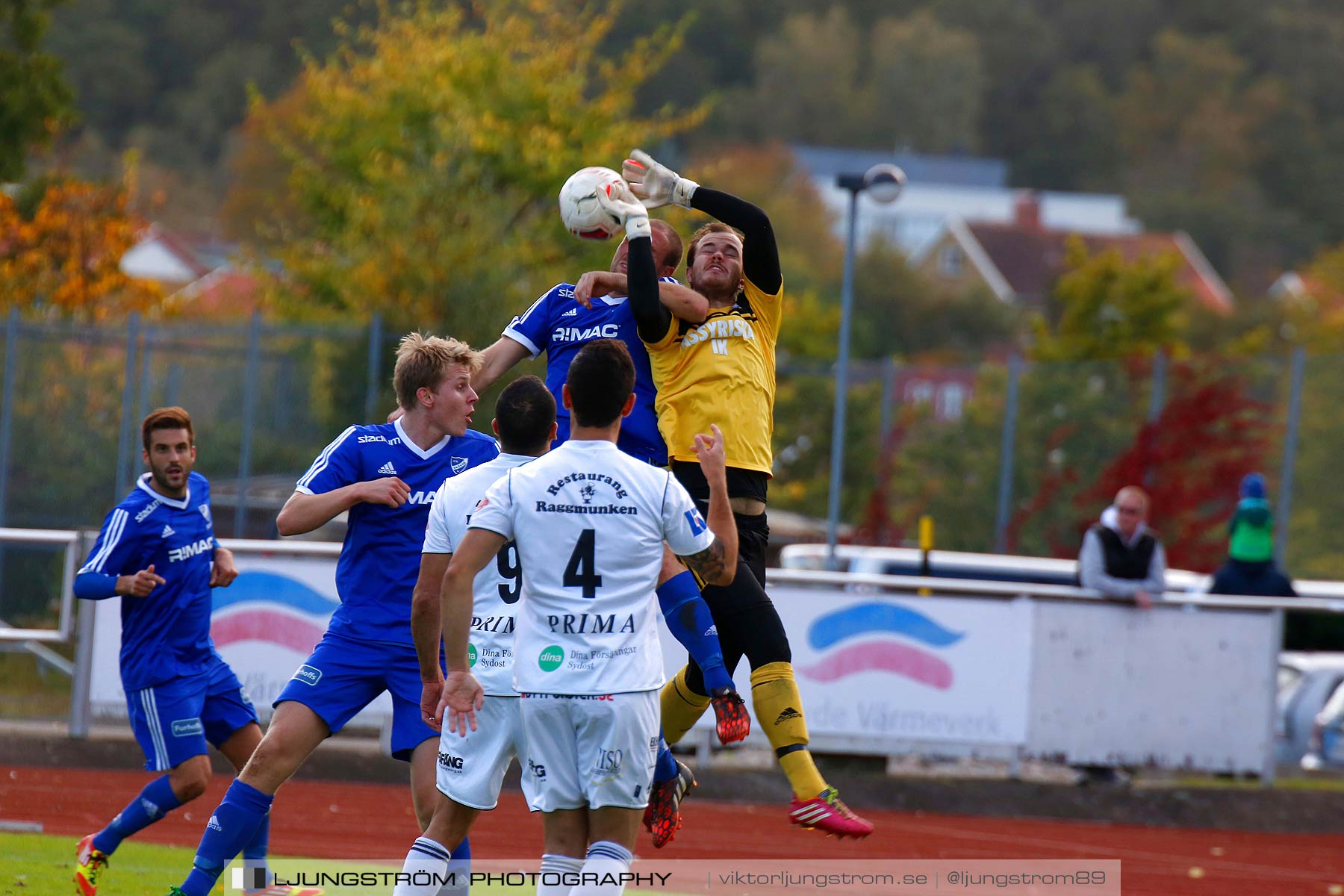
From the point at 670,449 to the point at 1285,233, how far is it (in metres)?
109

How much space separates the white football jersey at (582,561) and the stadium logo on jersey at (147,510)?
323 centimetres

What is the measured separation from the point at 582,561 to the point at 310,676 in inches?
74.3

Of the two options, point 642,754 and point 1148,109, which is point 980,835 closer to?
point 642,754

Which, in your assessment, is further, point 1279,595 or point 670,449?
point 1279,595

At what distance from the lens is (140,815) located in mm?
8109

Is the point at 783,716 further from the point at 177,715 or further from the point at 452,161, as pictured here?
the point at 452,161

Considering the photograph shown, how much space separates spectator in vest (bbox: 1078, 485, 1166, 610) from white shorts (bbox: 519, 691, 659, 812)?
8.48 meters

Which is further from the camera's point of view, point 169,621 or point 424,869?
point 169,621

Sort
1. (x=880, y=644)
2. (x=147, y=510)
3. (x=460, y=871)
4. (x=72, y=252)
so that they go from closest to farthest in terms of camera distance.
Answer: (x=460, y=871)
(x=147, y=510)
(x=880, y=644)
(x=72, y=252)

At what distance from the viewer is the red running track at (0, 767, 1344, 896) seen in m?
10.8

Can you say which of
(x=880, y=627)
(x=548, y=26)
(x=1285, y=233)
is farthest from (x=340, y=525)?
(x=1285, y=233)

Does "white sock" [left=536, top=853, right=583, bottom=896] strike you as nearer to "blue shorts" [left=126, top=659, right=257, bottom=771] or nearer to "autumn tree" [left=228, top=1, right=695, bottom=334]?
"blue shorts" [left=126, top=659, right=257, bottom=771]

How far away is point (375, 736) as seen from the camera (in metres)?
14.2

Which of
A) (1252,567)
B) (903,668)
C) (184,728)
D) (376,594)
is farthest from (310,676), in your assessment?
(1252,567)
